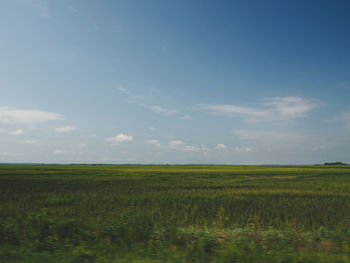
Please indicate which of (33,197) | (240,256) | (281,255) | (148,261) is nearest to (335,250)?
(281,255)

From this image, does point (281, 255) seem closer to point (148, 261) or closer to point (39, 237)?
point (148, 261)

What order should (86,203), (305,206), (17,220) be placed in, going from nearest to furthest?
(17,220)
(305,206)
(86,203)

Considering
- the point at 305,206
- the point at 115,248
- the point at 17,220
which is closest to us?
the point at 115,248

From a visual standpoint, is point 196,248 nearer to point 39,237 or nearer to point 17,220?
point 39,237

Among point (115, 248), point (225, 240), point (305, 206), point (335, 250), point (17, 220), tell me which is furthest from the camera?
point (305, 206)

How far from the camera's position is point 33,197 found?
16.7 meters

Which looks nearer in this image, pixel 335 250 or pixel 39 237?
pixel 335 250

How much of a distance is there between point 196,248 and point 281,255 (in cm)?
181

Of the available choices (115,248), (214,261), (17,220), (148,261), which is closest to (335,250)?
(214,261)

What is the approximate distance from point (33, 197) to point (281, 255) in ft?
57.0

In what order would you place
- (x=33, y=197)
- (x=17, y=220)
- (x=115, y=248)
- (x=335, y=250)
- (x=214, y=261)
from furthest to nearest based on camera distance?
(x=33, y=197)
(x=17, y=220)
(x=115, y=248)
(x=335, y=250)
(x=214, y=261)

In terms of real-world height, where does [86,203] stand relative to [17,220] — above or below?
below

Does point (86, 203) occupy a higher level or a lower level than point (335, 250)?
lower

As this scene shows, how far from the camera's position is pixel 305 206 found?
512 inches
